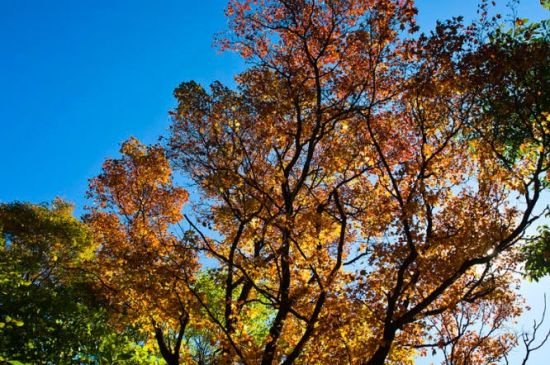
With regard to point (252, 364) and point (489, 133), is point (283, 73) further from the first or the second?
point (252, 364)

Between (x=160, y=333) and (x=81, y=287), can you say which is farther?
(x=81, y=287)

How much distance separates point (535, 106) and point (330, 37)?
5863mm

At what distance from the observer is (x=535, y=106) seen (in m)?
11.2

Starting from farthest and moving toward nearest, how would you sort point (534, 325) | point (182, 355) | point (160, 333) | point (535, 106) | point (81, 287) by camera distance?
point (81, 287)
point (182, 355)
point (160, 333)
point (535, 106)
point (534, 325)

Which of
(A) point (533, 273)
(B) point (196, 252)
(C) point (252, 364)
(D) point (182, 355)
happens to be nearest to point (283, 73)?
(B) point (196, 252)

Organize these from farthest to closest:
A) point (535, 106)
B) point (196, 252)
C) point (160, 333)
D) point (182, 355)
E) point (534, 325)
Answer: point (182, 355) < point (160, 333) < point (196, 252) < point (535, 106) < point (534, 325)

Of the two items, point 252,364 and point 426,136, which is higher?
point 426,136

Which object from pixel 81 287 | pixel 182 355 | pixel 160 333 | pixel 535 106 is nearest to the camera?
pixel 535 106

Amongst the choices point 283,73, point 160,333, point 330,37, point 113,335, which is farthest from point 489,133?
point 113,335

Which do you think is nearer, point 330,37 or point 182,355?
point 330,37

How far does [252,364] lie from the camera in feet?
36.8

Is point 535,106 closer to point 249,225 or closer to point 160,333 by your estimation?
point 249,225

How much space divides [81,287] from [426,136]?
16.8m

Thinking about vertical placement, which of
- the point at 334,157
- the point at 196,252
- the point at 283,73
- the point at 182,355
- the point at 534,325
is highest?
the point at 283,73
